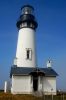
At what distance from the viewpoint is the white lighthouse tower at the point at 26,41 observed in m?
31.6

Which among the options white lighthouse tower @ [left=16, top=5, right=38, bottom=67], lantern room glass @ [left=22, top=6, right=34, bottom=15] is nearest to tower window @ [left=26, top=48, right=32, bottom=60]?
white lighthouse tower @ [left=16, top=5, right=38, bottom=67]

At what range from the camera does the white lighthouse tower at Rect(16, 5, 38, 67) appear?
3158 centimetres

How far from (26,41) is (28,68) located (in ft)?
12.7

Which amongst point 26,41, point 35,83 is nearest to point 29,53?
point 26,41

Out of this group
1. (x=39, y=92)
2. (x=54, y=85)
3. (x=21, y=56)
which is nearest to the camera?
(x=39, y=92)

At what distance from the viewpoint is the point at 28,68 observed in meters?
30.8

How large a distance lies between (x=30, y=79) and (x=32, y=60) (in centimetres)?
359

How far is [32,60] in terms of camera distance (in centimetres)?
3175

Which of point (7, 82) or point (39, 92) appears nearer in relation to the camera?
point (39, 92)

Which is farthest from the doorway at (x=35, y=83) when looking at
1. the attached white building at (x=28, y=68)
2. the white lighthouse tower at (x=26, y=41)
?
the white lighthouse tower at (x=26, y=41)

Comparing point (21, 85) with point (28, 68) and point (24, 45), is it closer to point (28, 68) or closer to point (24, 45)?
point (28, 68)

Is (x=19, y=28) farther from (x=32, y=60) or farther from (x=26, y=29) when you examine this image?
(x=32, y=60)

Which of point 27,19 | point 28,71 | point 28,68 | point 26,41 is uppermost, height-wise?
point 27,19

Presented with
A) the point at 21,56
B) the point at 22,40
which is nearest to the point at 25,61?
the point at 21,56
